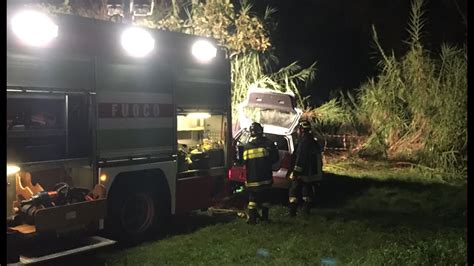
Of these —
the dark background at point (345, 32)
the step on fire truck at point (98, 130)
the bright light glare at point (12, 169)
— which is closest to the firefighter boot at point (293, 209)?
the step on fire truck at point (98, 130)

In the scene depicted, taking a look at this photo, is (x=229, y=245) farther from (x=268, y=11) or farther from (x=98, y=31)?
(x=268, y=11)

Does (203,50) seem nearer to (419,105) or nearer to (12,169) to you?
(12,169)

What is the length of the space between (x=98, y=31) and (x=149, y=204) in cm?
208

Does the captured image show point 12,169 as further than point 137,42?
No

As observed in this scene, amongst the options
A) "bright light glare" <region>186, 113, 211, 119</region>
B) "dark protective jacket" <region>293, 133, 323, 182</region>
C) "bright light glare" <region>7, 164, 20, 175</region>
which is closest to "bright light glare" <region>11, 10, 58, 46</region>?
"bright light glare" <region>7, 164, 20, 175</region>

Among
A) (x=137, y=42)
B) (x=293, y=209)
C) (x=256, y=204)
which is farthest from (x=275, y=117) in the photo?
(x=137, y=42)

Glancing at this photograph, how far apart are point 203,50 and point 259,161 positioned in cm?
161

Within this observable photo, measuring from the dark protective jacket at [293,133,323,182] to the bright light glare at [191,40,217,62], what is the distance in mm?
1937

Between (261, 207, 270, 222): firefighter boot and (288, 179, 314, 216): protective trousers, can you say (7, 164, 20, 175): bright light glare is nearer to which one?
(261, 207, 270, 222): firefighter boot

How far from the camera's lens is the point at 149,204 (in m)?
6.72

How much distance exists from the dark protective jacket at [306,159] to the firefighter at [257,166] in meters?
0.72

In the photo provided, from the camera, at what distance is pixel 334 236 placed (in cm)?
702

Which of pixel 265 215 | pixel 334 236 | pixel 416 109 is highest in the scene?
pixel 416 109

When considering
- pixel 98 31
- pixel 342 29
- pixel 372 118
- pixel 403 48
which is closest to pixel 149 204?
pixel 98 31
